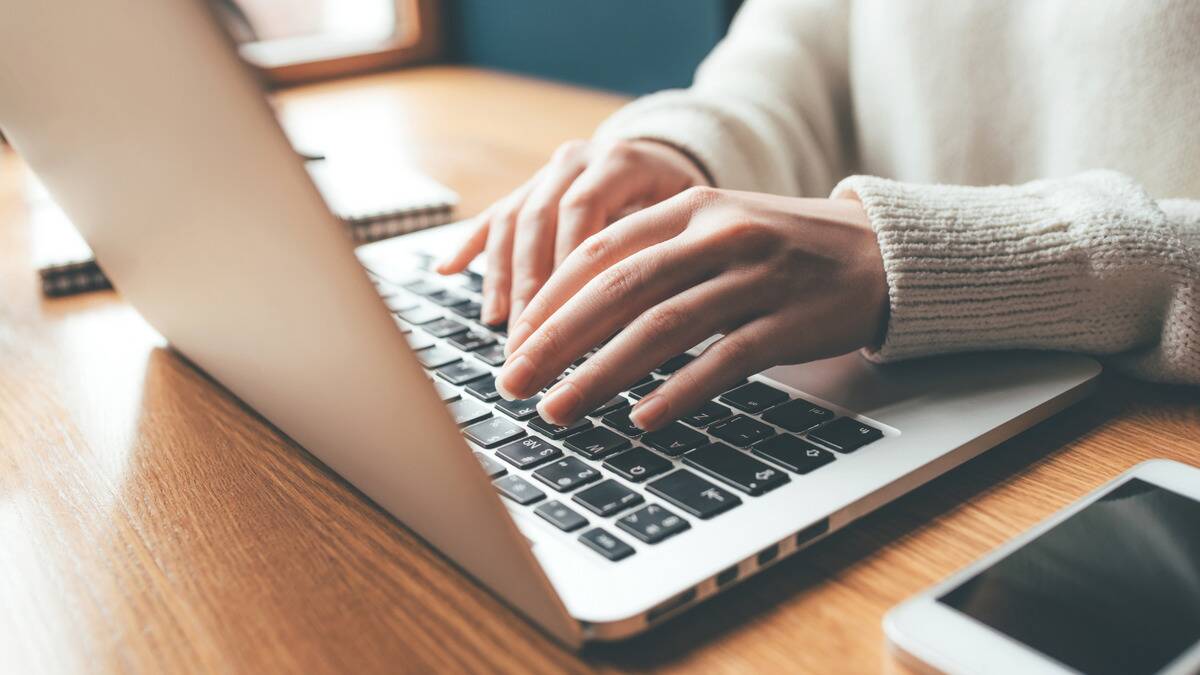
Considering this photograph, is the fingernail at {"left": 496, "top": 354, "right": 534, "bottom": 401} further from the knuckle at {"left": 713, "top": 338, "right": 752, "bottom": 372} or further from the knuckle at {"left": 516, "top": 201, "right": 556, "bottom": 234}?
the knuckle at {"left": 516, "top": 201, "right": 556, "bottom": 234}

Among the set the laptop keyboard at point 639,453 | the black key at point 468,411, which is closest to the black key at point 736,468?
the laptop keyboard at point 639,453

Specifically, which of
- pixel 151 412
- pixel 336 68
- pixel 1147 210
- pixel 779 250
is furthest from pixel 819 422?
pixel 336 68

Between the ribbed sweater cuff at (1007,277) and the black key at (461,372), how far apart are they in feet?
0.65

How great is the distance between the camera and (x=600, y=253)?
50cm

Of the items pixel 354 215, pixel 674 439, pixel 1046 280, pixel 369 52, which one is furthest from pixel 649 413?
pixel 369 52

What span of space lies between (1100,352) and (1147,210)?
73 millimetres

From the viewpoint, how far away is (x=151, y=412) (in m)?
0.53

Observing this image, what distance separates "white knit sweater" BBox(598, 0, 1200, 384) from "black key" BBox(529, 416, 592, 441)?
157 millimetres

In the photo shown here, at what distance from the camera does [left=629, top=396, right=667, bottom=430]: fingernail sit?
1.37 feet

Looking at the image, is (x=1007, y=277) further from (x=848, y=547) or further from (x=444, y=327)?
(x=444, y=327)

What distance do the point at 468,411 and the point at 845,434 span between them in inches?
6.7

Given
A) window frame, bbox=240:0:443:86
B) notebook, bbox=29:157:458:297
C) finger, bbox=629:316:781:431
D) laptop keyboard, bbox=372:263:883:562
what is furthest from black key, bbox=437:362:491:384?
window frame, bbox=240:0:443:86

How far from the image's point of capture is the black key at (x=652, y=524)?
34 cm

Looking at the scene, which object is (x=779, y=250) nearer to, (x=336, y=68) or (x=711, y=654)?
(x=711, y=654)
